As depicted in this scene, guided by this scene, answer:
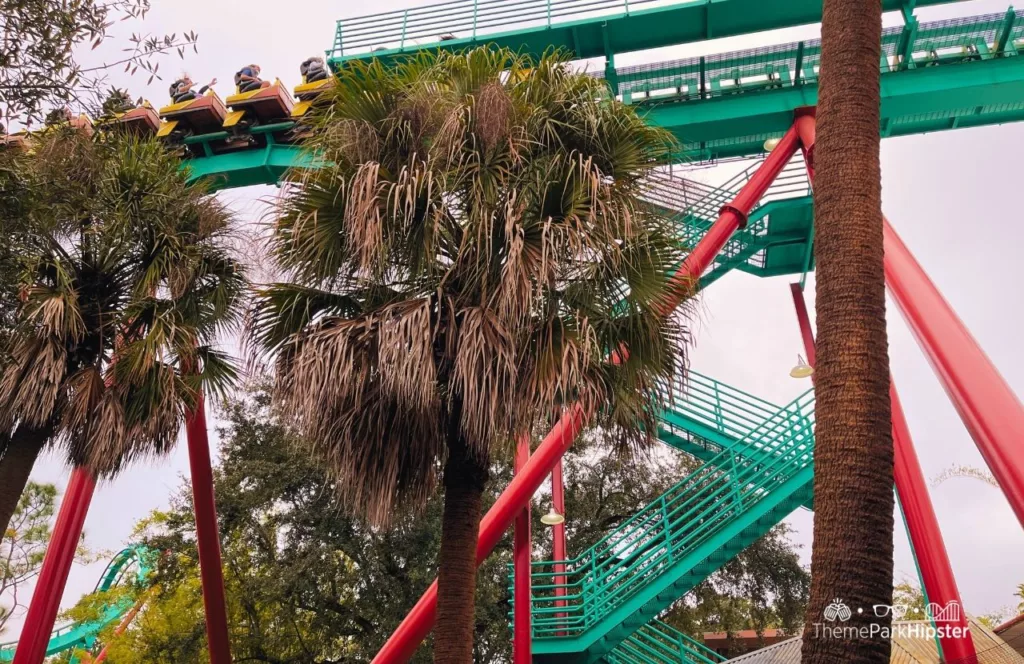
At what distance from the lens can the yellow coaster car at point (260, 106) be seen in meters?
12.9

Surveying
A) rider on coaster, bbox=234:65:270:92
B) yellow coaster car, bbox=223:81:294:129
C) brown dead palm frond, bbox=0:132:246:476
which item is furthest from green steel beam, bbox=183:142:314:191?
brown dead palm frond, bbox=0:132:246:476

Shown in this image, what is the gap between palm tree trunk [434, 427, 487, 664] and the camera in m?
5.82

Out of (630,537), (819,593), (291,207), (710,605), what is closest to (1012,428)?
(819,593)

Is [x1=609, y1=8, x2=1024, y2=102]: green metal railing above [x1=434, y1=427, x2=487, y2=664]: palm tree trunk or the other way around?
above

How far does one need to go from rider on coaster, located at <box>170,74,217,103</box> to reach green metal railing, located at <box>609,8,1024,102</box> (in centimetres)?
701

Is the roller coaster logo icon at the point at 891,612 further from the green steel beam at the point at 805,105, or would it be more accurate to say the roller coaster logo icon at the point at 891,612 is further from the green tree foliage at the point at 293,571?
the green tree foliage at the point at 293,571

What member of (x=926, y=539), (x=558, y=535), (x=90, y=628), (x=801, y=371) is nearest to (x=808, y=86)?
(x=801, y=371)

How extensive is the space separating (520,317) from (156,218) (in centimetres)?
521

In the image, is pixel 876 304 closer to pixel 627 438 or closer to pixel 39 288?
pixel 627 438

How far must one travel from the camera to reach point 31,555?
24266 mm

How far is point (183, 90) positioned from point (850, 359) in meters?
13.0

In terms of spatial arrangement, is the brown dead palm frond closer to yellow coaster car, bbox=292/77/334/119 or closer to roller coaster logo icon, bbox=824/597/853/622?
yellow coaster car, bbox=292/77/334/119

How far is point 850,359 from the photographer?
150 inches

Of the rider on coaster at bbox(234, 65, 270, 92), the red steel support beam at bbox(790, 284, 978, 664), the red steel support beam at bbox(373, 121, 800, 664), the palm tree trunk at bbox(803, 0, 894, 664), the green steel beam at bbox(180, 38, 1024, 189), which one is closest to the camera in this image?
the palm tree trunk at bbox(803, 0, 894, 664)
